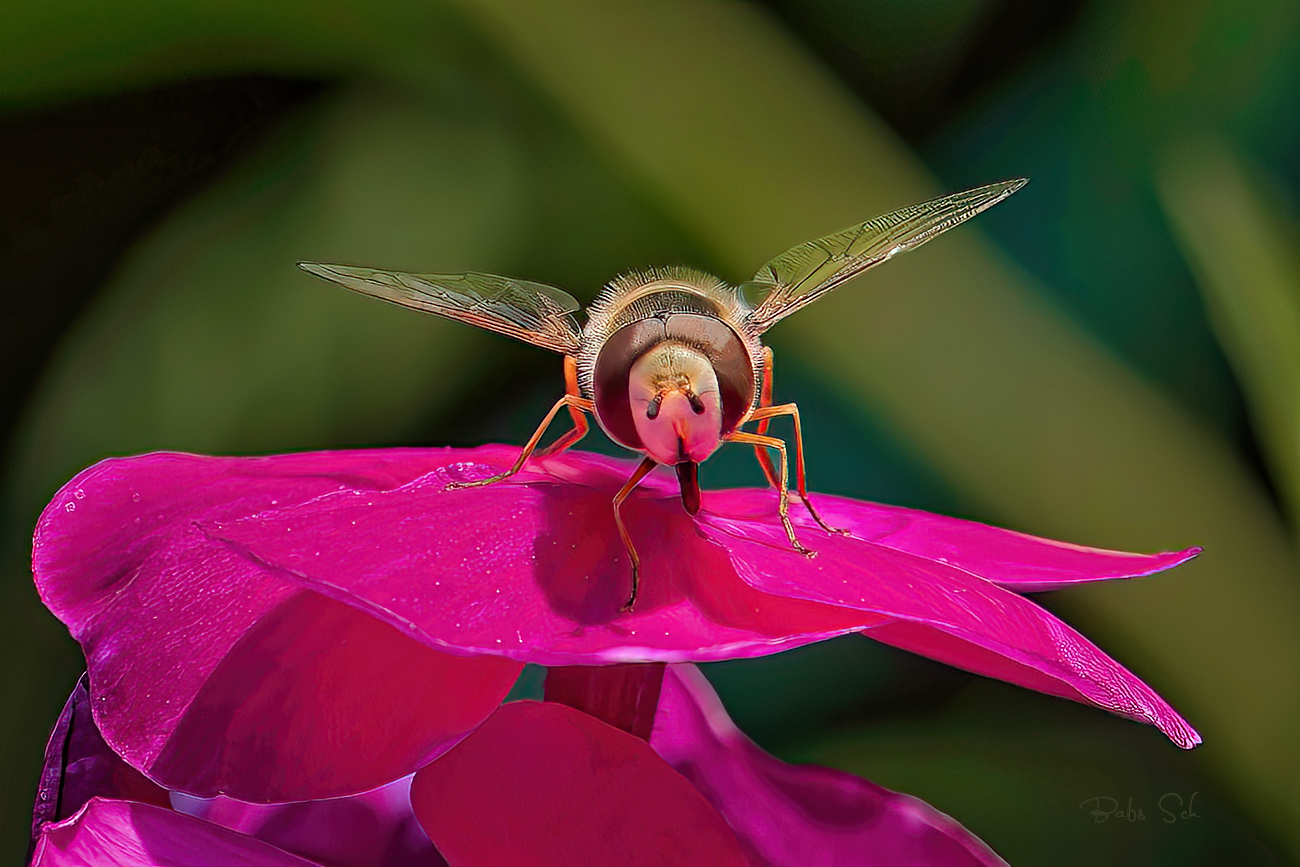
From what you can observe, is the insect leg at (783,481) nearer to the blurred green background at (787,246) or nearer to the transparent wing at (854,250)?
the transparent wing at (854,250)

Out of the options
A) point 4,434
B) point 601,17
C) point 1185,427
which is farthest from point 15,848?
point 1185,427

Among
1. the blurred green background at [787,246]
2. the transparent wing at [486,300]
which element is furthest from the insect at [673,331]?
the blurred green background at [787,246]

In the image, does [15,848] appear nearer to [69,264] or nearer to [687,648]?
[69,264]

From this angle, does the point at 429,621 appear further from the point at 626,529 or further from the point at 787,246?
the point at 787,246

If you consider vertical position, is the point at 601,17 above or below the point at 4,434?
above

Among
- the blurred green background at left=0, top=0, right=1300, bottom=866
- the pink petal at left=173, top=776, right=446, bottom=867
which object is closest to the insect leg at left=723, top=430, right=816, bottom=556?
the pink petal at left=173, top=776, right=446, bottom=867
